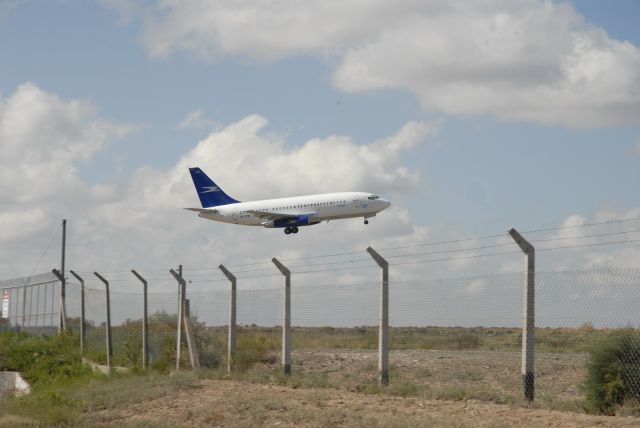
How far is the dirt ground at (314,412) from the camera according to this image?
38.8 ft

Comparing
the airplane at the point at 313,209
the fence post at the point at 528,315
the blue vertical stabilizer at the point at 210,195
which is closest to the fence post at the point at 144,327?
the fence post at the point at 528,315

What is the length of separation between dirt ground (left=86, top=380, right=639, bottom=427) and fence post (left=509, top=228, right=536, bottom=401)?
0.41 metres

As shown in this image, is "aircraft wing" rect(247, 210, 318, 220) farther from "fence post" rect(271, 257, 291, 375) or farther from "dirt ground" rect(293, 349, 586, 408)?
"fence post" rect(271, 257, 291, 375)

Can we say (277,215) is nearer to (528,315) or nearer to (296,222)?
(296,222)

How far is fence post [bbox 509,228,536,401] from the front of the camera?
1273cm

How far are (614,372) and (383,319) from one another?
406cm

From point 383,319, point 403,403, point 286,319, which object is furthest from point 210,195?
point 403,403

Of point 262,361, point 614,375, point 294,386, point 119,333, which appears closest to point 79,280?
point 119,333

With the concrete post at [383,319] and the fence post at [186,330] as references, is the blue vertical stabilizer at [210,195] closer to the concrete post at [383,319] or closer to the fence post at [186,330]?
the fence post at [186,330]

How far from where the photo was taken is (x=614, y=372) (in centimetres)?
1178

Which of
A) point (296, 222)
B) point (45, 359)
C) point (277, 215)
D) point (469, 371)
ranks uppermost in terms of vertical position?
point (277, 215)

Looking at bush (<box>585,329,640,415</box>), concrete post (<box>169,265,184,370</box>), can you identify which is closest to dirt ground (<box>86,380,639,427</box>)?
bush (<box>585,329,640,415</box>)

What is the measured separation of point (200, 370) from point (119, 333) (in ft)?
32.9

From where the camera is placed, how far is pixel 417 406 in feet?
44.0
